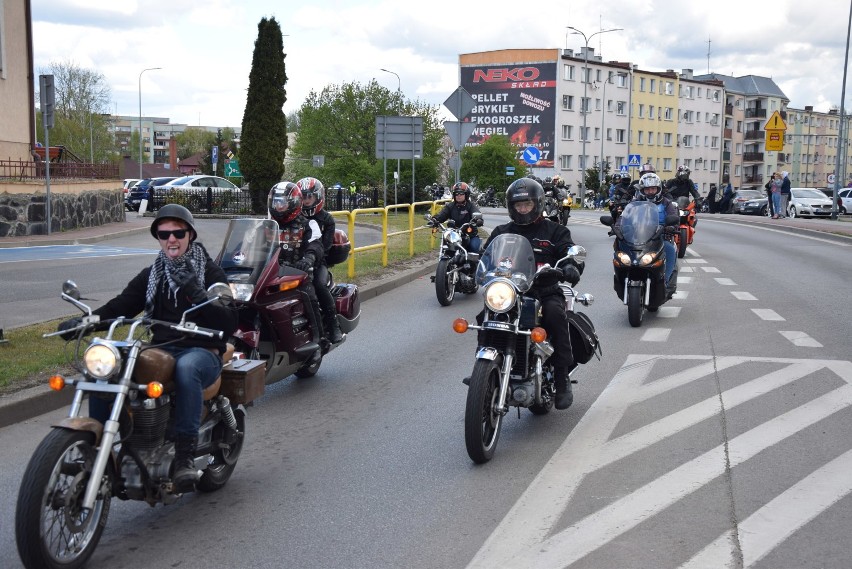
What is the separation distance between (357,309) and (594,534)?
4497 millimetres

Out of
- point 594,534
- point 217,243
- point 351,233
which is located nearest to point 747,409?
point 594,534

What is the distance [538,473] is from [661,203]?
24.4 feet

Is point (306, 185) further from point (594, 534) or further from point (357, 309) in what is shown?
point (594, 534)

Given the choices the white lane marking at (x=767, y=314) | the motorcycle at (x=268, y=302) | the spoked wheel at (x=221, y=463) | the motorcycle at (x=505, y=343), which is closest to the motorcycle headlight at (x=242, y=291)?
the motorcycle at (x=268, y=302)

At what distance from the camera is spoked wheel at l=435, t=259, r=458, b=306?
12.9 m

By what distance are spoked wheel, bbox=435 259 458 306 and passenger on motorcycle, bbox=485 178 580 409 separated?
6.22 meters

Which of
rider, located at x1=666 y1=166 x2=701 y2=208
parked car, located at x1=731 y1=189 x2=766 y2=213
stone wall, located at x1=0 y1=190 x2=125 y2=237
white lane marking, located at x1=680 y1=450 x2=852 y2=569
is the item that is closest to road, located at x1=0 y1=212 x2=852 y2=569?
white lane marking, located at x1=680 y1=450 x2=852 y2=569

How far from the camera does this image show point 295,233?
320 inches

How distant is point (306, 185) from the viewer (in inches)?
344

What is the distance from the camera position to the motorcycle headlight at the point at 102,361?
4.18 meters

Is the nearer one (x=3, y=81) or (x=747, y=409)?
(x=747, y=409)

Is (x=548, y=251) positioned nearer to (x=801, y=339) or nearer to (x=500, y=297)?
(x=500, y=297)

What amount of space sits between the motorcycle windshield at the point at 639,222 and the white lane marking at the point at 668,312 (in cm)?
123

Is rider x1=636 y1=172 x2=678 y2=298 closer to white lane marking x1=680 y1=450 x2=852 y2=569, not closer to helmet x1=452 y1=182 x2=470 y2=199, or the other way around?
helmet x1=452 y1=182 x2=470 y2=199
